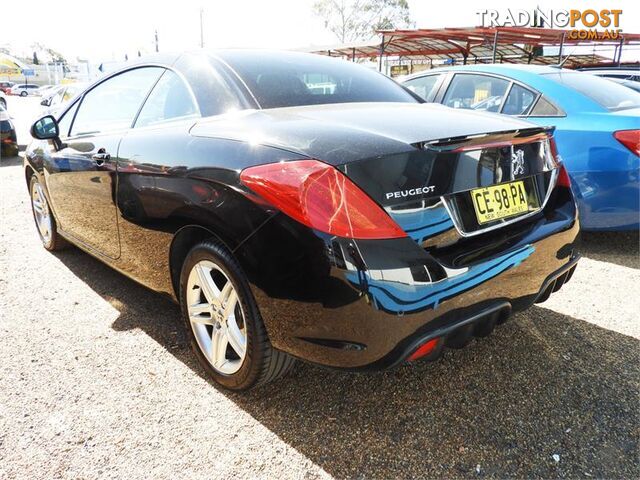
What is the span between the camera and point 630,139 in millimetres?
3609

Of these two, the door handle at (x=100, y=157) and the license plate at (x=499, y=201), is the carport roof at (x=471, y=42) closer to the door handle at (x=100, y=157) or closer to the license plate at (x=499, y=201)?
the door handle at (x=100, y=157)

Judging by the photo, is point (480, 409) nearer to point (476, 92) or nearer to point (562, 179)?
point (562, 179)

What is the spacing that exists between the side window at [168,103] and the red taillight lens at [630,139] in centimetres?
311

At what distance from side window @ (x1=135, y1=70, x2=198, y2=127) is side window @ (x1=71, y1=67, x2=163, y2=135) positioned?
0.09 metres

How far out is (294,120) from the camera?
1975mm

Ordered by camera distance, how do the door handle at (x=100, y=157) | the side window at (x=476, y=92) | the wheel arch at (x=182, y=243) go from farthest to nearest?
1. the side window at (x=476, y=92)
2. the door handle at (x=100, y=157)
3. the wheel arch at (x=182, y=243)

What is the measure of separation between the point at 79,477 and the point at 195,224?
3.31 ft

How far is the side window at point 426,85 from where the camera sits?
5.05m

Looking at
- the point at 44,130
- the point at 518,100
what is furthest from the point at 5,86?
the point at 518,100

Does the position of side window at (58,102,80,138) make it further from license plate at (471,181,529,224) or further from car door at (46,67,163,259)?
license plate at (471,181,529,224)

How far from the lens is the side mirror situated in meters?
3.26

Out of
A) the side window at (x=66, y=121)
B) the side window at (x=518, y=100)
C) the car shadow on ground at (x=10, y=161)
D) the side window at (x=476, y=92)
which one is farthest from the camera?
the car shadow on ground at (x=10, y=161)

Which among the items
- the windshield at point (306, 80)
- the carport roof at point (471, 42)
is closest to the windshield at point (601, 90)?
the windshield at point (306, 80)

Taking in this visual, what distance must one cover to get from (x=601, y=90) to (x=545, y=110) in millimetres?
571
